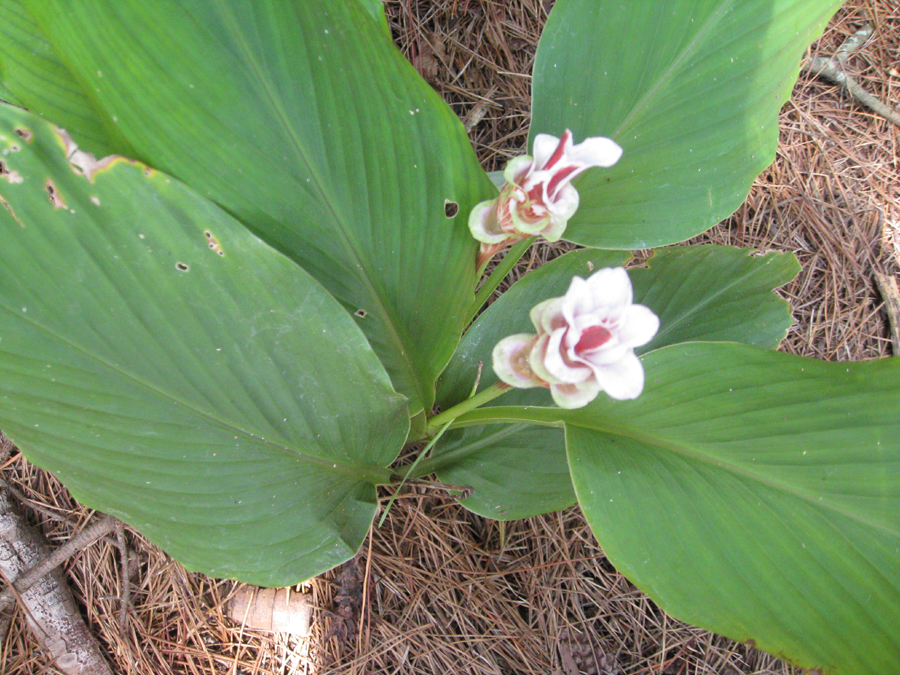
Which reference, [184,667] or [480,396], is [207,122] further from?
[184,667]

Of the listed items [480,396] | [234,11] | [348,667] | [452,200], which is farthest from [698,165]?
[348,667]

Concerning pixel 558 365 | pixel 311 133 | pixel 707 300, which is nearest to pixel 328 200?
pixel 311 133

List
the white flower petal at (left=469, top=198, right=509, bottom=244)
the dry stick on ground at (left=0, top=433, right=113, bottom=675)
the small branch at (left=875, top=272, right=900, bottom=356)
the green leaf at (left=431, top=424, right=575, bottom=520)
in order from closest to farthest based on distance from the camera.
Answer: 1. the white flower petal at (left=469, top=198, right=509, bottom=244)
2. the green leaf at (left=431, top=424, right=575, bottom=520)
3. the dry stick on ground at (left=0, top=433, right=113, bottom=675)
4. the small branch at (left=875, top=272, right=900, bottom=356)

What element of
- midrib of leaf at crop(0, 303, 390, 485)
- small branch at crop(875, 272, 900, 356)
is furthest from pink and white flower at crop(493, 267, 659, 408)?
small branch at crop(875, 272, 900, 356)

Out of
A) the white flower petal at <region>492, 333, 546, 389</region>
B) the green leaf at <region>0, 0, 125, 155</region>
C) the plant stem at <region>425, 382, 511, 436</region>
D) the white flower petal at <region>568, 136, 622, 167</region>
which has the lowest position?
the plant stem at <region>425, 382, 511, 436</region>

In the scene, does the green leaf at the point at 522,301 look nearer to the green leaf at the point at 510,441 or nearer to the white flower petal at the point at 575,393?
the green leaf at the point at 510,441

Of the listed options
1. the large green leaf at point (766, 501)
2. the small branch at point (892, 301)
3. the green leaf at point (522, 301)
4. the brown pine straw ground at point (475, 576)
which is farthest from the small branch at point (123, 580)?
the small branch at point (892, 301)

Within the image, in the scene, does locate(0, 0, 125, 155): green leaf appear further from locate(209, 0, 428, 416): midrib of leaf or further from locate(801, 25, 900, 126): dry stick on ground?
locate(801, 25, 900, 126): dry stick on ground
